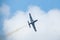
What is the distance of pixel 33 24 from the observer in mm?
5172

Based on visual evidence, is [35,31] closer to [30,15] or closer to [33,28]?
[33,28]

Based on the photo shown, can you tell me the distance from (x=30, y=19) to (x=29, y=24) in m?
0.14

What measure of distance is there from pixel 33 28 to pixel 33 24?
143 millimetres

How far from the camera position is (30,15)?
5.00m

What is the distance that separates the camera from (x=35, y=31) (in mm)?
5023

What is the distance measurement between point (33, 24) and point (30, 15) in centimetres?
32

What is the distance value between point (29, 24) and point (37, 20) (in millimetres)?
268

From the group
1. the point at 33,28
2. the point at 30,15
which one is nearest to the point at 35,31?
the point at 33,28

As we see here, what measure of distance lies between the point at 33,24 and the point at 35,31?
0.81 ft

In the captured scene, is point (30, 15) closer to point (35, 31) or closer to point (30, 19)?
point (30, 19)

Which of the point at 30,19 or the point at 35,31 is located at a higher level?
the point at 30,19

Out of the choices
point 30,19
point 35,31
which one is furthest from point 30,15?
point 35,31

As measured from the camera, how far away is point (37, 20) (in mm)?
5008

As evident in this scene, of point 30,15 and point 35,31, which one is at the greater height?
point 30,15
